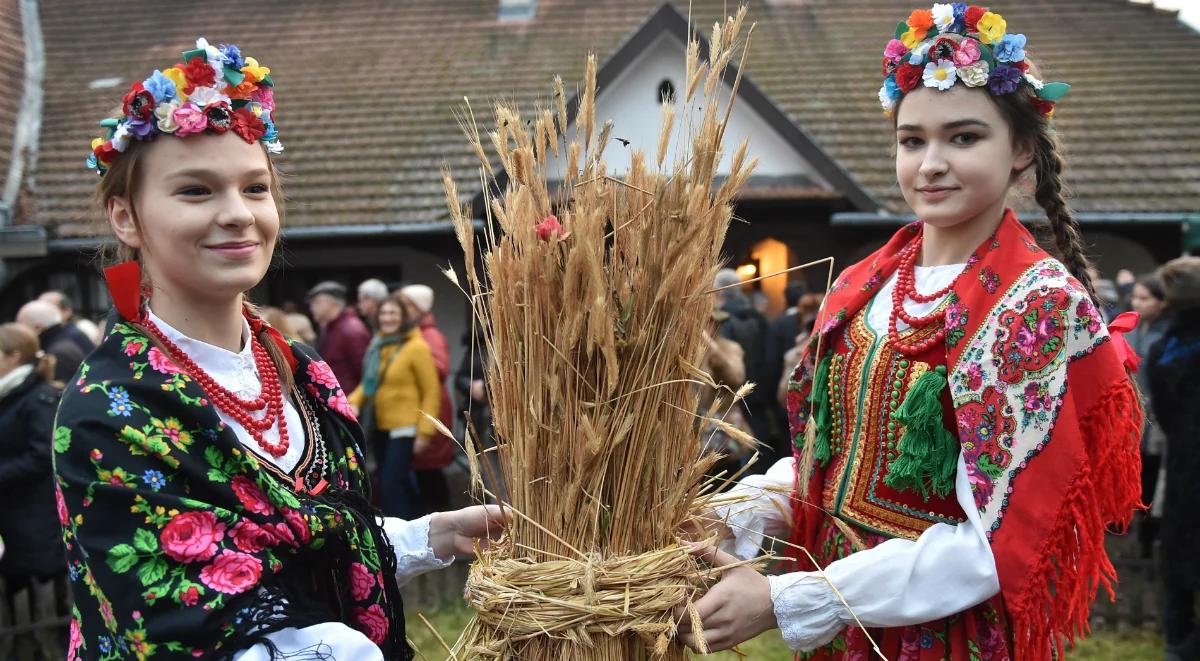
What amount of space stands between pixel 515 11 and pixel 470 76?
1.40 meters

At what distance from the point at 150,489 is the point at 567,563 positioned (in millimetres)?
600

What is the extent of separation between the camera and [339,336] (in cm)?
615

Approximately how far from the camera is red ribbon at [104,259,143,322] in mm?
1573

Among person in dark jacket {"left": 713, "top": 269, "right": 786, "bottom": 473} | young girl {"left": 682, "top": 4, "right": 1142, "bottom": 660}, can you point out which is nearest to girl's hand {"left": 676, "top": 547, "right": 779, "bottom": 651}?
young girl {"left": 682, "top": 4, "right": 1142, "bottom": 660}

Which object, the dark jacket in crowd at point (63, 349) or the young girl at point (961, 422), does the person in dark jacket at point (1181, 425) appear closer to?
the young girl at point (961, 422)

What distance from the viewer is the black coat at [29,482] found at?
3.94 m

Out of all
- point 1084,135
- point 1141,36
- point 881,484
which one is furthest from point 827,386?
point 1141,36

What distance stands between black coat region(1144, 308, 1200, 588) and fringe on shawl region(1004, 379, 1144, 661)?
8.84 feet

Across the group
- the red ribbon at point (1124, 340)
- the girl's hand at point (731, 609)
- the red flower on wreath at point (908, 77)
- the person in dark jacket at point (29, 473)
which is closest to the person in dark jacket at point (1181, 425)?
the red ribbon at point (1124, 340)

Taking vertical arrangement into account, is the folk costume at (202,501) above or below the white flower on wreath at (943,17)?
below

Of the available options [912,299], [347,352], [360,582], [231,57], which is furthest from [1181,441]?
[347,352]

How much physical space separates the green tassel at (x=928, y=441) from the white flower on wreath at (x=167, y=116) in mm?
1229

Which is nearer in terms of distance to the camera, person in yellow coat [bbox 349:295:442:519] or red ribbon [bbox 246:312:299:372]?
red ribbon [bbox 246:312:299:372]

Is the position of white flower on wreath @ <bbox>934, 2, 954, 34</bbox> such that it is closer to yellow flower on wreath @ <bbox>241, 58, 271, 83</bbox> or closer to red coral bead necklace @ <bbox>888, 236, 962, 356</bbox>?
red coral bead necklace @ <bbox>888, 236, 962, 356</bbox>
